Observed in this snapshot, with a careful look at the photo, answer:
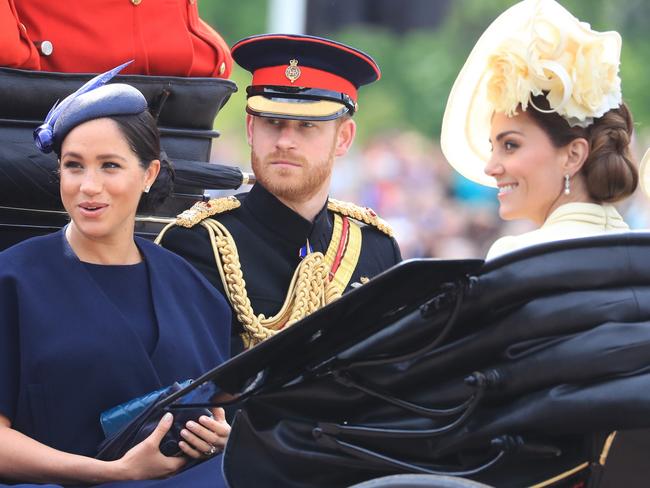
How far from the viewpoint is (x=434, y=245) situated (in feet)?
36.3

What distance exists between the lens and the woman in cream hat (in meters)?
3.44

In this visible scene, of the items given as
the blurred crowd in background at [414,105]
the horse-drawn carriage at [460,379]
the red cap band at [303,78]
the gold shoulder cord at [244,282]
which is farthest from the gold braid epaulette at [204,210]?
the blurred crowd in background at [414,105]

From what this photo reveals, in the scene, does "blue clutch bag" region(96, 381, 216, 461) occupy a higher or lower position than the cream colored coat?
lower

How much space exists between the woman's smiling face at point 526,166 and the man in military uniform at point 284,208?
955mm

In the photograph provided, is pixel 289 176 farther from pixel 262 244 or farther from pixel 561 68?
pixel 561 68

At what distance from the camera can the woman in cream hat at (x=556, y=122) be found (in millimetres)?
3439

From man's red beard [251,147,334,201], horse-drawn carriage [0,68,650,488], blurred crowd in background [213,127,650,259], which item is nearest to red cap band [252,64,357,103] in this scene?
man's red beard [251,147,334,201]

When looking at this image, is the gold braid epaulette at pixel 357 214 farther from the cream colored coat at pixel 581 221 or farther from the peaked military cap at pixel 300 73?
the cream colored coat at pixel 581 221

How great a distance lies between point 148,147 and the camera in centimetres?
357

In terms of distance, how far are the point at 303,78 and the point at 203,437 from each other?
159cm

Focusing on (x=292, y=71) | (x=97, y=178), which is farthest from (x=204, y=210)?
(x=97, y=178)

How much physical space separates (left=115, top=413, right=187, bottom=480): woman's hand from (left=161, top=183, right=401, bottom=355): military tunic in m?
1.08

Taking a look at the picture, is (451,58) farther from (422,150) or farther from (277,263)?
(277,263)

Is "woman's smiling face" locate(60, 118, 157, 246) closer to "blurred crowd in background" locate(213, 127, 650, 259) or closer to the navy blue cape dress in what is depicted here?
the navy blue cape dress
